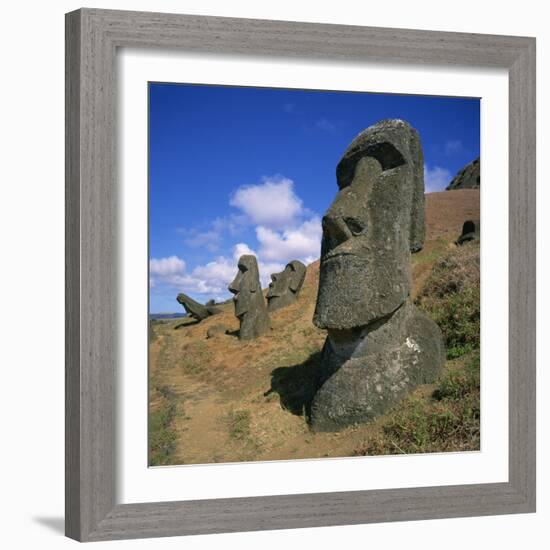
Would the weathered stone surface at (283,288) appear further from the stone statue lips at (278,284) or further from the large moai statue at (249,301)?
the large moai statue at (249,301)

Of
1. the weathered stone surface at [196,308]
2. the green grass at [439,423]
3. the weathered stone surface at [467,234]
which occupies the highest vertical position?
the weathered stone surface at [467,234]

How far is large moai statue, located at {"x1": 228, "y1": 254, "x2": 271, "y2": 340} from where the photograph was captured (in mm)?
15172

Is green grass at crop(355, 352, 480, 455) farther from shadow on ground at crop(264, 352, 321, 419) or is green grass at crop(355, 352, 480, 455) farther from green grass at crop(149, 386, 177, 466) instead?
green grass at crop(149, 386, 177, 466)

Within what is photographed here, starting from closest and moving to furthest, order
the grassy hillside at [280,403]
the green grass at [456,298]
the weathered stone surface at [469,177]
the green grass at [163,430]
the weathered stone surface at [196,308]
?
the green grass at [163,430]
the grassy hillside at [280,403]
the weathered stone surface at [469,177]
the weathered stone surface at [196,308]
the green grass at [456,298]

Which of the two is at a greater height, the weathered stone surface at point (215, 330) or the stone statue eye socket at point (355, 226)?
the stone statue eye socket at point (355, 226)

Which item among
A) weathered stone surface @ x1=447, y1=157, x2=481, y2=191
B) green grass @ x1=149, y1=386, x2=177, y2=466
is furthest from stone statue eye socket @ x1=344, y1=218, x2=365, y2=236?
green grass @ x1=149, y1=386, x2=177, y2=466

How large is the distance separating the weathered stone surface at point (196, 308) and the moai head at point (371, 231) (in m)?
1.53

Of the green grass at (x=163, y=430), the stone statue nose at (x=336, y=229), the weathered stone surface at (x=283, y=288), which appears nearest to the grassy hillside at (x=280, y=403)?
the green grass at (x=163, y=430)

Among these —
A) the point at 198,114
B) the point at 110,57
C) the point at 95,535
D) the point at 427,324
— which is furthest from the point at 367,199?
the point at 95,535

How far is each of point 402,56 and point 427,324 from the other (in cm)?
318

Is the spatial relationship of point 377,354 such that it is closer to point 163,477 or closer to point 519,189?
point 519,189

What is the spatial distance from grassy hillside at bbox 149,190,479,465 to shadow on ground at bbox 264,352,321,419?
0.01 metres

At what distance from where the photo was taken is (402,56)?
780 centimetres

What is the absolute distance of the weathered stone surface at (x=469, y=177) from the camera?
866 cm
